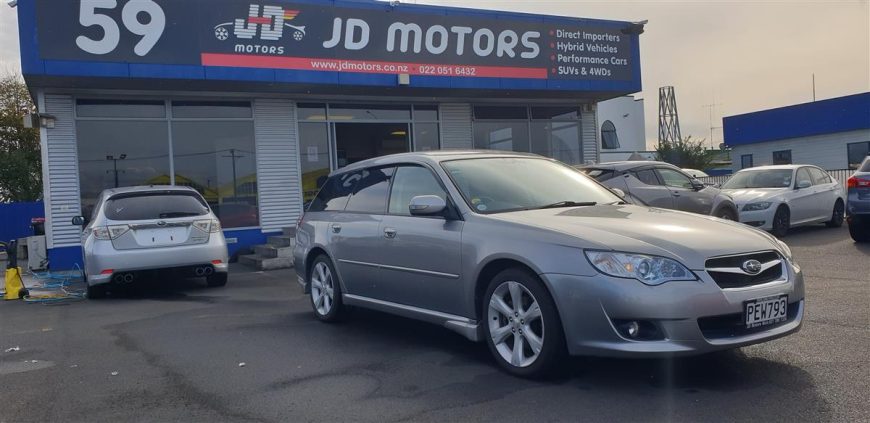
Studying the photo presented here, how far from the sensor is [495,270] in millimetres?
4949

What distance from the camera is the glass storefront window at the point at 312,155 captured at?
Result: 14727mm

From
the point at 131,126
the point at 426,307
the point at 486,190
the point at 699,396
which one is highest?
the point at 131,126

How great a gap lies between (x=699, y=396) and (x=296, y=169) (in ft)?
37.6

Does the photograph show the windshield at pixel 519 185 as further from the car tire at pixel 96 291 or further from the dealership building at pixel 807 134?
the dealership building at pixel 807 134

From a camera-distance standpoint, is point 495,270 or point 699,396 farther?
point 495,270

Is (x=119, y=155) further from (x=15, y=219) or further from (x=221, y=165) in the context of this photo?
(x=15, y=219)

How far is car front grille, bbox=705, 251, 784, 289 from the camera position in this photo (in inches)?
169

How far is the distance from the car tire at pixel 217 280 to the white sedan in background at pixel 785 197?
29.5ft

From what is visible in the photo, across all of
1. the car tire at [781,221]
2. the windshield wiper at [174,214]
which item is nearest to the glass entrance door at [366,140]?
the windshield wiper at [174,214]

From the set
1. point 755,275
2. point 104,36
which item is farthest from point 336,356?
point 104,36

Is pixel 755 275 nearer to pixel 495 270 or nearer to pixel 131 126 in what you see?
pixel 495 270

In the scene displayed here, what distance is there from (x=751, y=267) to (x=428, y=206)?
221 centimetres

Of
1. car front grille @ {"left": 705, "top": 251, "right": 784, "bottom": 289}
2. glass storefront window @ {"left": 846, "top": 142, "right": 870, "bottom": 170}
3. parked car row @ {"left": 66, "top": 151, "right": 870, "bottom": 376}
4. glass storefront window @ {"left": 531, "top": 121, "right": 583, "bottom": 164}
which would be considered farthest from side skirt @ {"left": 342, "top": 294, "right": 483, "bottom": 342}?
glass storefront window @ {"left": 846, "top": 142, "right": 870, "bottom": 170}

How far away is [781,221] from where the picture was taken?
1305cm
